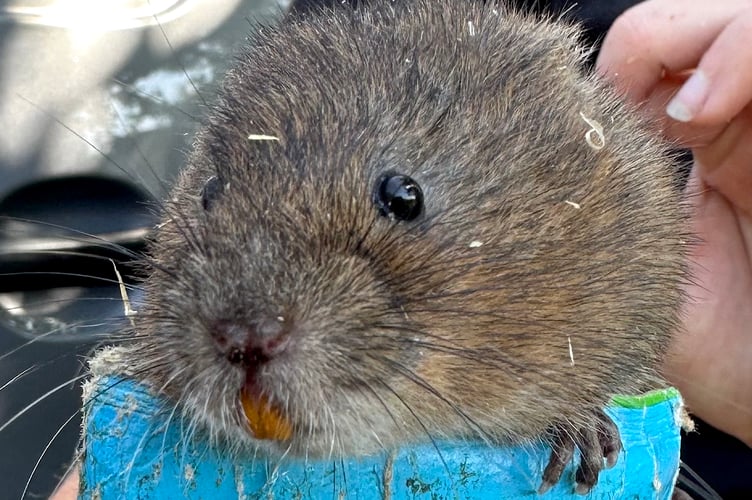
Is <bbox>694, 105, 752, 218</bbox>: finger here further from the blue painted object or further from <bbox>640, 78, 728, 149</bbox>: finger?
the blue painted object

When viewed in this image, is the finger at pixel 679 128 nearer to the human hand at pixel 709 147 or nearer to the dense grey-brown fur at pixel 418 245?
the human hand at pixel 709 147

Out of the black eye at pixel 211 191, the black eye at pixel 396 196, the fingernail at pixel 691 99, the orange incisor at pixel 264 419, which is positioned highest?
the black eye at pixel 211 191

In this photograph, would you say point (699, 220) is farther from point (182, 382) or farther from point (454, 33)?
point (182, 382)

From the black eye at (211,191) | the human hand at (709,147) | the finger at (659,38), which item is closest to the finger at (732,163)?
the human hand at (709,147)

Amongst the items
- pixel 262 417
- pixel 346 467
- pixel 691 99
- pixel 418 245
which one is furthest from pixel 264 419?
pixel 691 99

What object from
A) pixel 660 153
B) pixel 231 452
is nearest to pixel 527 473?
pixel 231 452

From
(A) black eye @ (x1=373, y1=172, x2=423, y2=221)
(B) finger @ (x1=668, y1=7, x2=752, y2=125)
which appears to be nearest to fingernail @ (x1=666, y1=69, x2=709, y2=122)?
(B) finger @ (x1=668, y1=7, x2=752, y2=125)

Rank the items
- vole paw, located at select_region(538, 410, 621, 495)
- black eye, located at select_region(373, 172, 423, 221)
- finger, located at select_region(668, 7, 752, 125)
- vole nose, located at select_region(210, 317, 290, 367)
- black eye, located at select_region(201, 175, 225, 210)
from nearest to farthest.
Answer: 1. vole nose, located at select_region(210, 317, 290, 367)
2. black eye, located at select_region(373, 172, 423, 221)
3. black eye, located at select_region(201, 175, 225, 210)
4. vole paw, located at select_region(538, 410, 621, 495)
5. finger, located at select_region(668, 7, 752, 125)

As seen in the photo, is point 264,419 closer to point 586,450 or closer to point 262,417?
point 262,417
